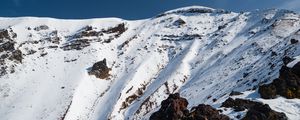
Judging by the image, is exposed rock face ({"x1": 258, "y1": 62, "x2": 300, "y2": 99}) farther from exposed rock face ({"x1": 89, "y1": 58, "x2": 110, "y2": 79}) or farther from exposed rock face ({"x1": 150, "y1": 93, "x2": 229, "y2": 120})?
exposed rock face ({"x1": 89, "y1": 58, "x2": 110, "y2": 79})

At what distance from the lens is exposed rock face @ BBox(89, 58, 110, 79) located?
85.2 meters

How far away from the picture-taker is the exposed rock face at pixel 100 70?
8525 centimetres

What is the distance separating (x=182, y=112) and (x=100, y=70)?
51.4 meters

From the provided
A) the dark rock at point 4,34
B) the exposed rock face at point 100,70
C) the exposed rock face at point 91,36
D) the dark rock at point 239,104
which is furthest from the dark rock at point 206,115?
the dark rock at point 4,34

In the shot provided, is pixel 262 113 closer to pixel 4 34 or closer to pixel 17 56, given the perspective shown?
pixel 17 56

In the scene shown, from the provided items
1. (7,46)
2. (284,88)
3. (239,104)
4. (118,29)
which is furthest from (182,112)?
(118,29)

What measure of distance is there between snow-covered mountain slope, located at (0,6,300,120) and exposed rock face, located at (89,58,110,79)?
1.33 m

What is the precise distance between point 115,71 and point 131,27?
103 ft

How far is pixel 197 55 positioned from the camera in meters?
90.8

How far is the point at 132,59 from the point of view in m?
92.1

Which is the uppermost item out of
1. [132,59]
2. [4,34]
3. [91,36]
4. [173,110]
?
[173,110]

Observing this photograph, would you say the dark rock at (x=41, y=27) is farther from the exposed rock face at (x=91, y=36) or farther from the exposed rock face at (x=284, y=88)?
the exposed rock face at (x=284, y=88)

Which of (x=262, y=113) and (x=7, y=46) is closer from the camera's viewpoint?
(x=262, y=113)

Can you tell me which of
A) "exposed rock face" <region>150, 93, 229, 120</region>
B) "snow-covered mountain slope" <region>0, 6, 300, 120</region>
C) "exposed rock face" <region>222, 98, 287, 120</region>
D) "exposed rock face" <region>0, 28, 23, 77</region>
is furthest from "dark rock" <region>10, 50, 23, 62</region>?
"exposed rock face" <region>222, 98, 287, 120</region>
